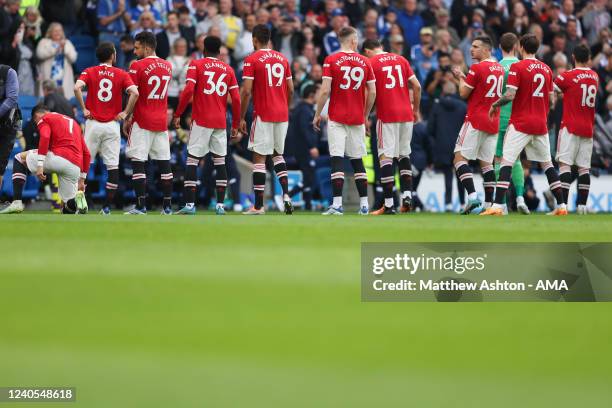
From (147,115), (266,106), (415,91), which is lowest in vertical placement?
(147,115)

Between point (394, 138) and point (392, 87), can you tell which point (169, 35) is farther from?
point (394, 138)

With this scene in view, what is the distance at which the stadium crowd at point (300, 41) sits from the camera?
2130 cm

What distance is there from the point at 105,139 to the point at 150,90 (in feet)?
3.06

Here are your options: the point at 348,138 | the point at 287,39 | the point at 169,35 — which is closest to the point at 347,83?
the point at 348,138

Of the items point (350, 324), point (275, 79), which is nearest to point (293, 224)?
point (275, 79)

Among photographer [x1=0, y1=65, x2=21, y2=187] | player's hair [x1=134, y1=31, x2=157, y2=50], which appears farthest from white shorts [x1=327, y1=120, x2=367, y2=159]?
photographer [x1=0, y1=65, x2=21, y2=187]

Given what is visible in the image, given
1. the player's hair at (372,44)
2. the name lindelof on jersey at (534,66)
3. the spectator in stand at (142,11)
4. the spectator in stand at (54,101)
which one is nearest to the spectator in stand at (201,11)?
the spectator in stand at (142,11)

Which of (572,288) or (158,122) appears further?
(158,122)

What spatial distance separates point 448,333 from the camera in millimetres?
6215

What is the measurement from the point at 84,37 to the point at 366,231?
12.4m

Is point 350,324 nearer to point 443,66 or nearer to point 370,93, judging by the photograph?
point 370,93

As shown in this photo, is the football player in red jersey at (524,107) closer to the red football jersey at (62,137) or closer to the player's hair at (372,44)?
the player's hair at (372,44)

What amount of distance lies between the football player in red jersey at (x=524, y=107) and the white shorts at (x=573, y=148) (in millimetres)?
1127

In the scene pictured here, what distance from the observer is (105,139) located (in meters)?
16.3
